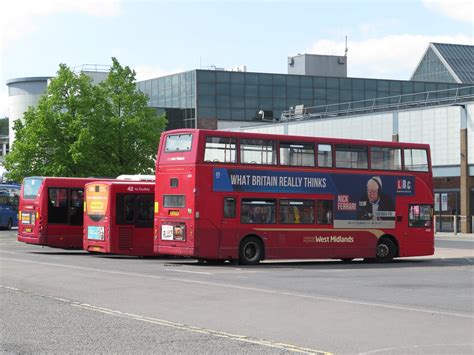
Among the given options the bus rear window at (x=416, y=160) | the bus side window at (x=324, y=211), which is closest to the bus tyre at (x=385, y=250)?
the bus side window at (x=324, y=211)

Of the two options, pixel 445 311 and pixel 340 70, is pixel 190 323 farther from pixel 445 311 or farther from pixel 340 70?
pixel 340 70

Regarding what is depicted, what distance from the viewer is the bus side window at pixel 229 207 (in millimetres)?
27578

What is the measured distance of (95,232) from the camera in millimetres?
32594

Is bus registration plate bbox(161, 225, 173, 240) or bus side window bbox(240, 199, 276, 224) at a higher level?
bus side window bbox(240, 199, 276, 224)

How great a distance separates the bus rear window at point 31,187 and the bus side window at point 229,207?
10970 mm

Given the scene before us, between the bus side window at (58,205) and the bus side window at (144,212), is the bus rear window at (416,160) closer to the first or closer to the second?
the bus side window at (144,212)

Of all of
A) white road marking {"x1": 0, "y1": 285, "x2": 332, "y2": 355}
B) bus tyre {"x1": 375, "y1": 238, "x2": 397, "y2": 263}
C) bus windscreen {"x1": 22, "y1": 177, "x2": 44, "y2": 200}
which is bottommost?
white road marking {"x1": 0, "y1": 285, "x2": 332, "y2": 355}

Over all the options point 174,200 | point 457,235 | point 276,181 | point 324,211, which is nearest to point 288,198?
point 276,181

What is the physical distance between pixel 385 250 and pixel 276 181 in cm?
520

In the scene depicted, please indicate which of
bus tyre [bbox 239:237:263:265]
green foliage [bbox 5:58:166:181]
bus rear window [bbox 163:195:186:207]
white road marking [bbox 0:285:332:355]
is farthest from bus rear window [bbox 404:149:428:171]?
green foliage [bbox 5:58:166:181]

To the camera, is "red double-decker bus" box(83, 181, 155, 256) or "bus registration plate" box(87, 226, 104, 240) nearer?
"red double-decker bus" box(83, 181, 155, 256)

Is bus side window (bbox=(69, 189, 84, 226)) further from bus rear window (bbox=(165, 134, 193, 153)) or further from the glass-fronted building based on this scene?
the glass-fronted building

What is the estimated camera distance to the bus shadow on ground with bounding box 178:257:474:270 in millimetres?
28188

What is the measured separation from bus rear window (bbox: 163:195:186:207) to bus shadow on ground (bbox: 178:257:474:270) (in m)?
2.00
